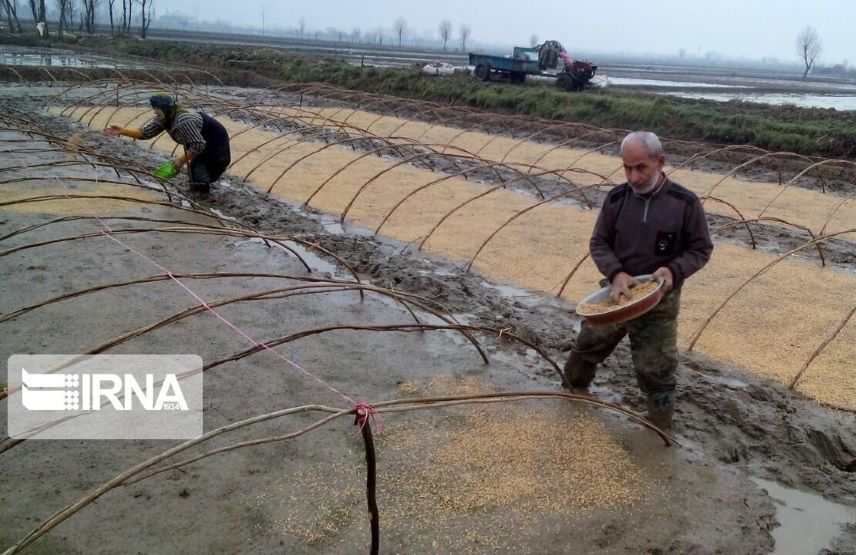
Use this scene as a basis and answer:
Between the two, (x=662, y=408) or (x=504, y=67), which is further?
(x=504, y=67)

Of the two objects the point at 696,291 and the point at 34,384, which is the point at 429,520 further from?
the point at 696,291

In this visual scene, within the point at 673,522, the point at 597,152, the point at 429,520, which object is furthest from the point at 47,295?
the point at 597,152

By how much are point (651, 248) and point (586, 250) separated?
490cm

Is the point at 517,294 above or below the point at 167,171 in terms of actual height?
below

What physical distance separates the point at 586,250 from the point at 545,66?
20.2 metres

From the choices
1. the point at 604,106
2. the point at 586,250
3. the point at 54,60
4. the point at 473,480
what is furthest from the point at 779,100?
the point at 473,480

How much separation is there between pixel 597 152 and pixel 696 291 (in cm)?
1045

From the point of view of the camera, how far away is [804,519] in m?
3.90

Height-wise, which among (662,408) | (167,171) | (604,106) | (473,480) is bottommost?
(473,480)

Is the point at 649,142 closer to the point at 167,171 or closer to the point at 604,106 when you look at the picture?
the point at 167,171

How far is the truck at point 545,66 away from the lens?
2651 cm

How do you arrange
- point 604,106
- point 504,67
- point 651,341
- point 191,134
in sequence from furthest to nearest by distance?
point 504,67 < point 604,106 < point 191,134 < point 651,341

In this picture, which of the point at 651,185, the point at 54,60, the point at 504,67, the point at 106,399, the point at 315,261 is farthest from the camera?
the point at 54,60

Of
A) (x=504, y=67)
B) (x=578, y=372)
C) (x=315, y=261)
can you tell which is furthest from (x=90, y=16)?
(x=578, y=372)
